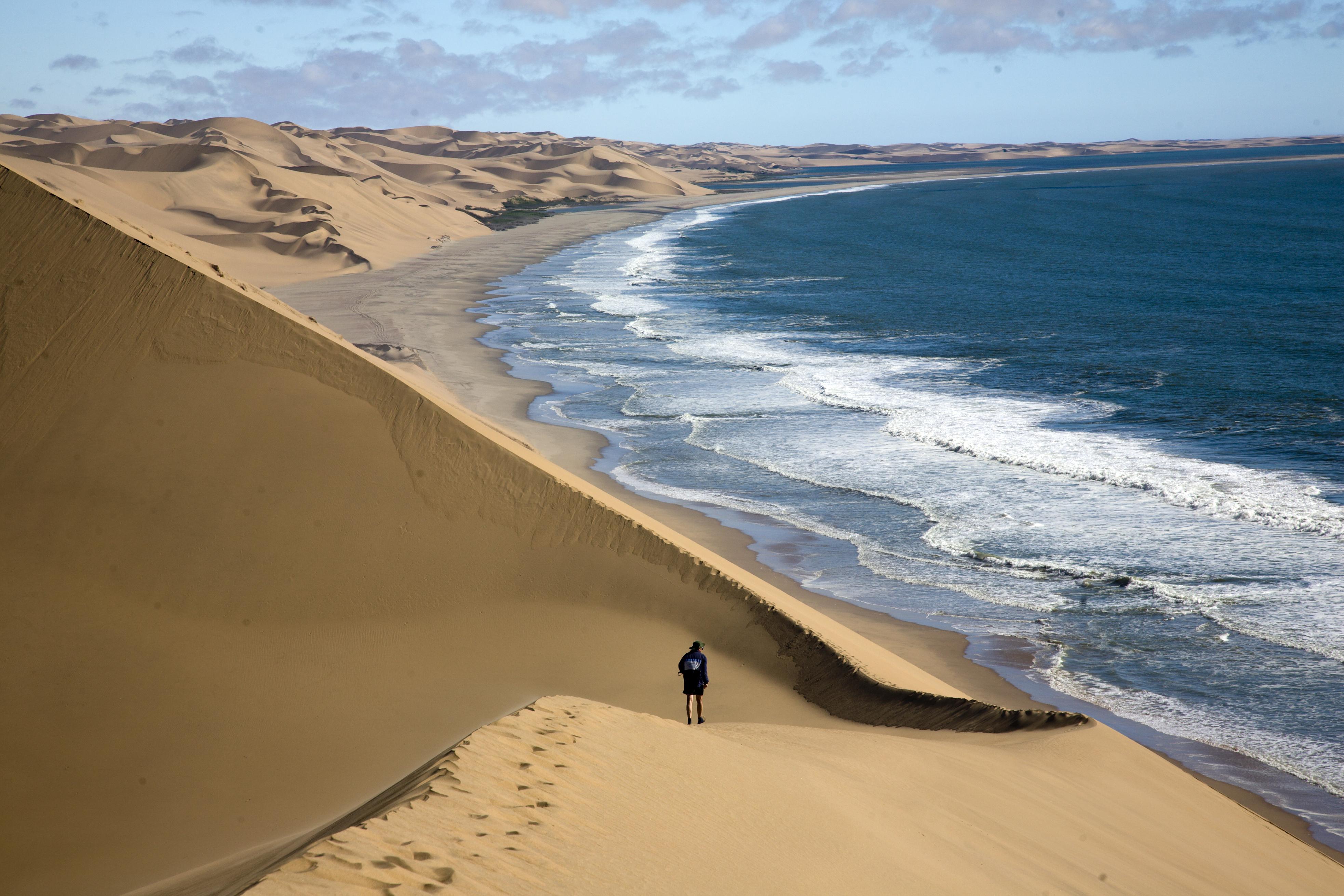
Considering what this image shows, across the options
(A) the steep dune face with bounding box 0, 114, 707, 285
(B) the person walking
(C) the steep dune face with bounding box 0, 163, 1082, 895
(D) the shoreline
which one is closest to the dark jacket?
(B) the person walking

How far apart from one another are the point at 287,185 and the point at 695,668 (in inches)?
2529

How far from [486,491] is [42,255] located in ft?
16.9

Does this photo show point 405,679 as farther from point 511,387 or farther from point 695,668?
point 511,387

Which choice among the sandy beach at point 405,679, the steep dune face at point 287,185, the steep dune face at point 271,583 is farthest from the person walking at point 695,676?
the steep dune face at point 287,185

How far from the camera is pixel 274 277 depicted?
47750 mm

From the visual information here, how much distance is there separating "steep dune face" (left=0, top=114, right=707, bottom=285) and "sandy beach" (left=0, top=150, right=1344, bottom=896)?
8055mm

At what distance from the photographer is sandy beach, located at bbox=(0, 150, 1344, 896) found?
6289mm

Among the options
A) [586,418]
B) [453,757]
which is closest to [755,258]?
[586,418]

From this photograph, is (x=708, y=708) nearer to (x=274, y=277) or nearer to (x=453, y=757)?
(x=453, y=757)

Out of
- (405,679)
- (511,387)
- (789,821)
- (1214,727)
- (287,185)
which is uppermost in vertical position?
(287,185)

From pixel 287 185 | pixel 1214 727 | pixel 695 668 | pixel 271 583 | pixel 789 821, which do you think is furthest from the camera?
pixel 287 185

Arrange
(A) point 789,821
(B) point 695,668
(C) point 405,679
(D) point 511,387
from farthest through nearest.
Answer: (D) point 511,387
(C) point 405,679
(B) point 695,668
(A) point 789,821

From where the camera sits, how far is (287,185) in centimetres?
6506

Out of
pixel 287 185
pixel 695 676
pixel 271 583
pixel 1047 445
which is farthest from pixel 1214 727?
pixel 287 185
